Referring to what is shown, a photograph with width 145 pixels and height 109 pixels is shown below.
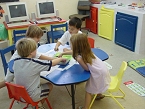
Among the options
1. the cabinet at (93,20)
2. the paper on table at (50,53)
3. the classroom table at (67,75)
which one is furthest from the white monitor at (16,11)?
the classroom table at (67,75)

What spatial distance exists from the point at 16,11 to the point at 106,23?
7.07 ft

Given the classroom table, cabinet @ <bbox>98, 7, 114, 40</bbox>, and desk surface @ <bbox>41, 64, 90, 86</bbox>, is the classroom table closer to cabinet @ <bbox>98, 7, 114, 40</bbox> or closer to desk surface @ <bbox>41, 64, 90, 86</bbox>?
desk surface @ <bbox>41, 64, 90, 86</bbox>

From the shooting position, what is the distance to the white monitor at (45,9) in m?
4.12

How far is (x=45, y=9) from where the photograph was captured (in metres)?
4.18

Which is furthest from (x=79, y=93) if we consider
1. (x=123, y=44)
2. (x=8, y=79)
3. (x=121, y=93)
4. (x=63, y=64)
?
(x=123, y=44)

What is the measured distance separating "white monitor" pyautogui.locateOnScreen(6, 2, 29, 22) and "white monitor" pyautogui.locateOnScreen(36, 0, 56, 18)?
0.32m

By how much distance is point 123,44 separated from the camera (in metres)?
4.06

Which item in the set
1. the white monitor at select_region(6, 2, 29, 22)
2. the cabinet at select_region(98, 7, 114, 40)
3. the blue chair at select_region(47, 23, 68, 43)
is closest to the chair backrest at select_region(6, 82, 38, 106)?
the blue chair at select_region(47, 23, 68, 43)

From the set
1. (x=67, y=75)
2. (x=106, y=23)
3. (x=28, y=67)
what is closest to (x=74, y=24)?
(x=67, y=75)

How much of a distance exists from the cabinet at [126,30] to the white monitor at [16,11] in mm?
2074

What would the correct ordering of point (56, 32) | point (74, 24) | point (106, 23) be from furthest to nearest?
point (106, 23)
point (56, 32)
point (74, 24)

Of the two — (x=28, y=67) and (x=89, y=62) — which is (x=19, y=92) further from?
(x=89, y=62)

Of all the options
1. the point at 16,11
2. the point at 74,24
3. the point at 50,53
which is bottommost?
the point at 50,53

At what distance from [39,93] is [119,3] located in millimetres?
3759
